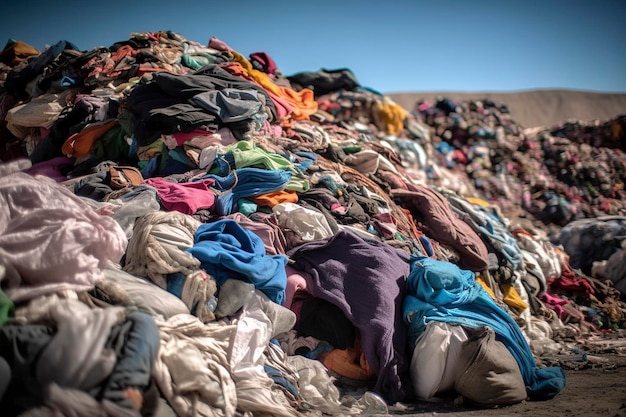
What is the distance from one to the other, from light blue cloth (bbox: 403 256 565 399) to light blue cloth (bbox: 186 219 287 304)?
0.86 meters

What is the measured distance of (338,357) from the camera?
301 centimetres

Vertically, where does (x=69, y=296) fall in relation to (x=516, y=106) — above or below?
below

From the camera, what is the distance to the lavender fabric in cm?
291

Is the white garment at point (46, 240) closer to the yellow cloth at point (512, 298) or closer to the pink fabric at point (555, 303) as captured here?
the yellow cloth at point (512, 298)

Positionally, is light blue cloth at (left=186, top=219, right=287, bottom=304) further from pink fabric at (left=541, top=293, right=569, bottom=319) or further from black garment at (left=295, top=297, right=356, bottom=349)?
pink fabric at (left=541, top=293, right=569, bottom=319)

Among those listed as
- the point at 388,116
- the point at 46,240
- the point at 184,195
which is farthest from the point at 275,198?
the point at 388,116

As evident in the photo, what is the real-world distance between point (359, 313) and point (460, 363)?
0.63 m

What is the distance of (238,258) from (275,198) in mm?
1039

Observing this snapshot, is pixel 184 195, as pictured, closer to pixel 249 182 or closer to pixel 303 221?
pixel 249 182

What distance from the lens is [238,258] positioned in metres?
2.73

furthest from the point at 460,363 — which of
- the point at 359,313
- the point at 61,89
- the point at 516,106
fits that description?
the point at 516,106

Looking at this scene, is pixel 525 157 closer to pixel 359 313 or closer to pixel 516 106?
pixel 359 313

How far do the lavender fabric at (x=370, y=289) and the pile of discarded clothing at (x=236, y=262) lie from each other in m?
0.01

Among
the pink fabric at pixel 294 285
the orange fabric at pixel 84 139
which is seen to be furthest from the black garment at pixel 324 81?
the pink fabric at pixel 294 285
